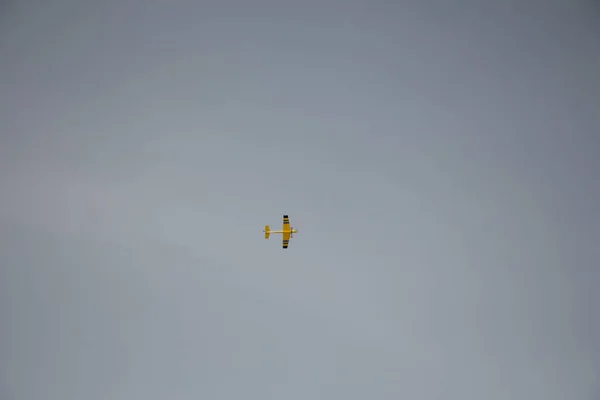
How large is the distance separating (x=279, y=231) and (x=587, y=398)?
1378 centimetres

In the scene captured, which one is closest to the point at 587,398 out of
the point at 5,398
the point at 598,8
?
the point at 598,8

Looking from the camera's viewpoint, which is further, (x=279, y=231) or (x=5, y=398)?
(x=5, y=398)

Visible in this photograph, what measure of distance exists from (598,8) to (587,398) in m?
15.3

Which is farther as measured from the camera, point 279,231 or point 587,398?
point 587,398

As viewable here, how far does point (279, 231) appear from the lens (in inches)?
567

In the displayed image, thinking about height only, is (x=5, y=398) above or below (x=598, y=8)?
below

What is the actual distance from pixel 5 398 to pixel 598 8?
2697 cm

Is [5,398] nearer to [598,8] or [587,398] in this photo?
[587,398]

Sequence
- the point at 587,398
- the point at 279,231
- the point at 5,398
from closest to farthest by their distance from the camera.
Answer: the point at 279,231, the point at 5,398, the point at 587,398

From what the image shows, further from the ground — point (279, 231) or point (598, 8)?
point (598, 8)

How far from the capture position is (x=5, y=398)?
15430 millimetres

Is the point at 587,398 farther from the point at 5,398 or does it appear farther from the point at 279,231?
the point at 5,398

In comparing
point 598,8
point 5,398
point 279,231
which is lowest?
point 5,398

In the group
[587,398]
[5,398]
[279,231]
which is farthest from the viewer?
[587,398]
